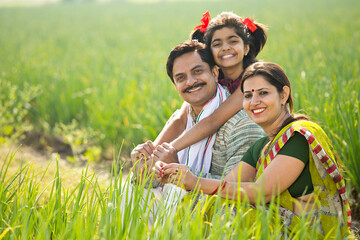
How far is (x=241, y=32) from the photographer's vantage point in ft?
9.03

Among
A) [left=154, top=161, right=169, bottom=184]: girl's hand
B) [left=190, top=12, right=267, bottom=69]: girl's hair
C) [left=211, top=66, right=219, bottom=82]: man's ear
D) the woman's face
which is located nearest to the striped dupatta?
the woman's face

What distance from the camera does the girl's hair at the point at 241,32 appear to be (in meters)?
2.75

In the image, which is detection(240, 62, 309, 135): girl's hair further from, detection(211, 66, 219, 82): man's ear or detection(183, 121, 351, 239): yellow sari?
detection(211, 66, 219, 82): man's ear

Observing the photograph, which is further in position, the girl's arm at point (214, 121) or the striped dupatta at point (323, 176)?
the girl's arm at point (214, 121)

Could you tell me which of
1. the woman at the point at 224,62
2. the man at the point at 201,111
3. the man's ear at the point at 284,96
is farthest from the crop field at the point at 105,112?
the man's ear at the point at 284,96

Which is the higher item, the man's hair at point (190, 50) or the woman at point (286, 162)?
the man's hair at point (190, 50)

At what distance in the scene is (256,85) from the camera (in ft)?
6.53

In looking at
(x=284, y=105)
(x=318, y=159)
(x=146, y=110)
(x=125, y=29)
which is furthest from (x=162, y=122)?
(x=125, y=29)

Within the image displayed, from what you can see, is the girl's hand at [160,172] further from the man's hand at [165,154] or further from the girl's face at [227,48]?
the girl's face at [227,48]

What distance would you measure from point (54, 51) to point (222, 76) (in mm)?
7628

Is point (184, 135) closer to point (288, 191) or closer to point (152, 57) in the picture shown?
point (288, 191)

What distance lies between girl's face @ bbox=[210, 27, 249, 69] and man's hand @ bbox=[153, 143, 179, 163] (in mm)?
685

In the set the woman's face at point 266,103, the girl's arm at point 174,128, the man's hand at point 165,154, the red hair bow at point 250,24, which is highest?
the red hair bow at point 250,24

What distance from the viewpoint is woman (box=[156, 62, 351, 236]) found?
1800 millimetres
